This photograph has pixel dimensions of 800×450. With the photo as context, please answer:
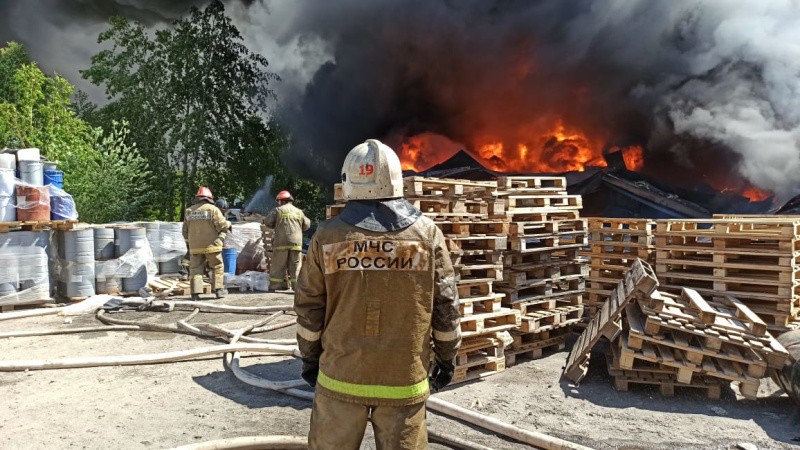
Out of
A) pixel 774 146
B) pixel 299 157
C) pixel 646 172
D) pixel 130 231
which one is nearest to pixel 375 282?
pixel 130 231

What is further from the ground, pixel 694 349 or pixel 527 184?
pixel 527 184

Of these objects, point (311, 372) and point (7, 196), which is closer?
point (311, 372)

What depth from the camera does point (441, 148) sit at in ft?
64.7

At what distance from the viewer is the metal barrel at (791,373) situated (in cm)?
475

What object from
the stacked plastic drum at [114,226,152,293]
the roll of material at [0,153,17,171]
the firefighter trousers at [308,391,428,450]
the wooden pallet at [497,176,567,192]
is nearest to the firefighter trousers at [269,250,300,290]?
the stacked plastic drum at [114,226,152,293]

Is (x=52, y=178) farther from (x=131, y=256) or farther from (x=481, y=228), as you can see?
(x=481, y=228)

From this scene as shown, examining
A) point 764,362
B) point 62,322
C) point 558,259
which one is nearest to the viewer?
point 764,362

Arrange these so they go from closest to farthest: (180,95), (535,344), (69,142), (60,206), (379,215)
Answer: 1. (379,215)
2. (535,344)
3. (60,206)
4. (69,142)
5. (180,95)

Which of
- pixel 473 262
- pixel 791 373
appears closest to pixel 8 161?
pixel 473 262

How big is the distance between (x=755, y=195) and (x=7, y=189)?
16267 millimetres

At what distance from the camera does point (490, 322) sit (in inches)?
236

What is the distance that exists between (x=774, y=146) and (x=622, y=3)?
6082mm

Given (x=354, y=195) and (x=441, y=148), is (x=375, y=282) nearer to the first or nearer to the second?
(x=354, y=195)

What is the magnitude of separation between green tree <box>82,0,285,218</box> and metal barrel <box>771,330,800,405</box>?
66.9 ft
